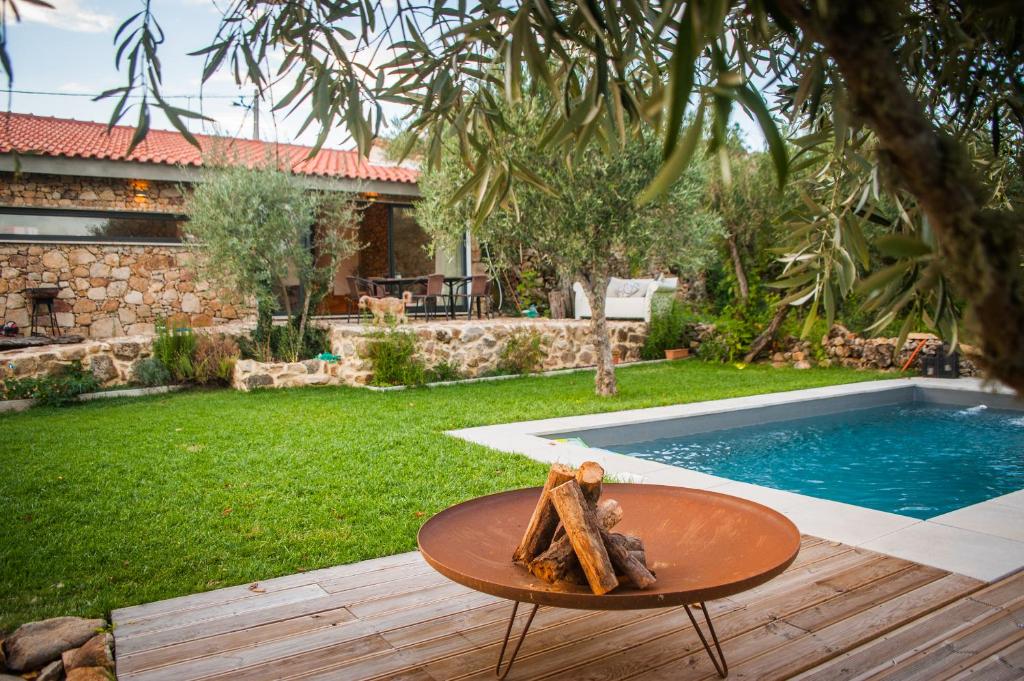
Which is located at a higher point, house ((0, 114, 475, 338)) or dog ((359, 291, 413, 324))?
house ((0, 114, 475, 338))

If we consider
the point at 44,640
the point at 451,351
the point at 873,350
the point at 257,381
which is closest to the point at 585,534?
the point at 44,640

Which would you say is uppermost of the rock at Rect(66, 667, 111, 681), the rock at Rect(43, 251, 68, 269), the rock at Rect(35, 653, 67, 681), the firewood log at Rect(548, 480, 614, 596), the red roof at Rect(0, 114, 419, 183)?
the red roof at Rect(0, 114, 419, 183)

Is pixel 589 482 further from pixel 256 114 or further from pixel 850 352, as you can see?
pixel 850 352

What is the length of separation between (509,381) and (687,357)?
4633mm

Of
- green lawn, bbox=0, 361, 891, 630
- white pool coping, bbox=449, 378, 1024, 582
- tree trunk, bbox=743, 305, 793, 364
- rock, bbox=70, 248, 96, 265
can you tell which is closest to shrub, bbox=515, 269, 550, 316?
tree trunk, bbox=743, 305, 793, 364

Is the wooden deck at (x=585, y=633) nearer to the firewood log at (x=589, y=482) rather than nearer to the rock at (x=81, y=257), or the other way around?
the firewood log at (x=589, y=482)

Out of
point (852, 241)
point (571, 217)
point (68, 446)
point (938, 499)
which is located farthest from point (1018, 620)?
point (68, 446)

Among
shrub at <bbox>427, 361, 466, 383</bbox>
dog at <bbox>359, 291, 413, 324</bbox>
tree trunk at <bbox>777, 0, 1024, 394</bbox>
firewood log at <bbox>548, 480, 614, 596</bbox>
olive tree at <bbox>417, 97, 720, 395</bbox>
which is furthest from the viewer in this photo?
dog at <bbox>359, 291, 413, 324</bbox>

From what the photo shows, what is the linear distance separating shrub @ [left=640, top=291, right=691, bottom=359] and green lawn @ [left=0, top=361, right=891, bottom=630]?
13.8 feet

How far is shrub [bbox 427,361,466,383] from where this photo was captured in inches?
460

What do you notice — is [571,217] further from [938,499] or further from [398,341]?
[938,499]

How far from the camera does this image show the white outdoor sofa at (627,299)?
1462cm

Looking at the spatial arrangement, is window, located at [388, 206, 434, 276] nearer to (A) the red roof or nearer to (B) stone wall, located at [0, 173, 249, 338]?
(A) the red roof

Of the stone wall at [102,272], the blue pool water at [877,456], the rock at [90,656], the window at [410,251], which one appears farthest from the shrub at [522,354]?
the rock at [90,656]
